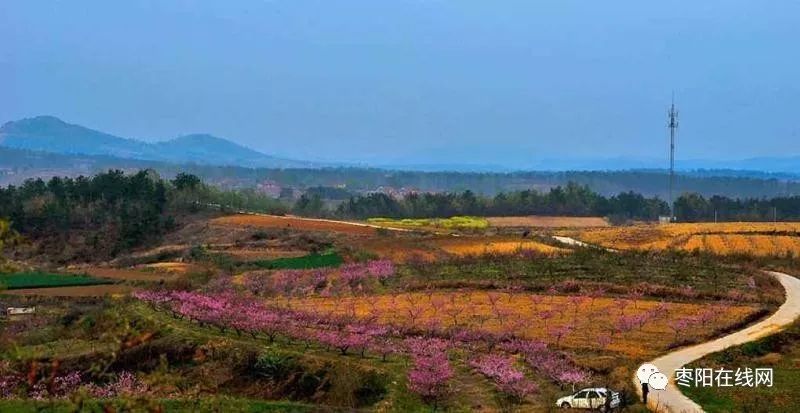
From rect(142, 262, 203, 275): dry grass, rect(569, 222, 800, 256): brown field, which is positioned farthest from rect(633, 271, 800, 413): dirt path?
rect(142, 262, 203, 275): dry grass

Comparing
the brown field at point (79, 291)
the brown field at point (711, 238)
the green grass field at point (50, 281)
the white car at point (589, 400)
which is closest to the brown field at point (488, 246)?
the brown field at point (711, 238)

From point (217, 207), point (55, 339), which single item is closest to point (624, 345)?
point (55, 339)

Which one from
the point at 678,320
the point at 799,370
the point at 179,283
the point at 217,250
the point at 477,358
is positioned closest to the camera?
the point at 799,370

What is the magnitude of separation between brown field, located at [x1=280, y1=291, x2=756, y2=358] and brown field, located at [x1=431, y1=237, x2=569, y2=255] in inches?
549

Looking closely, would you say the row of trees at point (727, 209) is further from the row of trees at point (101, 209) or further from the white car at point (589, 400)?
the white car at point (589, 400)

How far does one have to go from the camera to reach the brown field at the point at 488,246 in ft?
172

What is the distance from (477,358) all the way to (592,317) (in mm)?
8827

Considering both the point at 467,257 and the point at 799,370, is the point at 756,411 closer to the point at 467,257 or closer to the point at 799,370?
the point at 799,370

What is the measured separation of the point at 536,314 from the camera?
33.3 m

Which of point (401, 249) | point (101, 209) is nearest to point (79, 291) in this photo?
point (401, 249)

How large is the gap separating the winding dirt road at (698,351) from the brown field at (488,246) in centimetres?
1719

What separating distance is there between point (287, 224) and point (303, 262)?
809 inches

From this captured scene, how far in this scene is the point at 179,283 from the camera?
42938 millimetres

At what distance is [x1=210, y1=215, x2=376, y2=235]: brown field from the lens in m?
68.9
